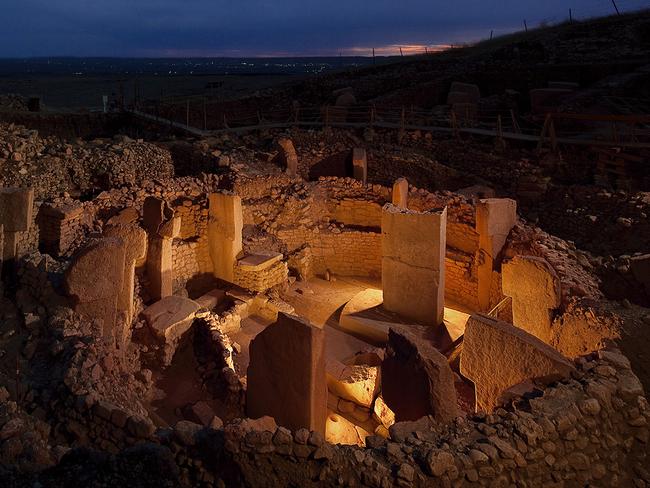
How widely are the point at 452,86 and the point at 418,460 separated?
19.7m

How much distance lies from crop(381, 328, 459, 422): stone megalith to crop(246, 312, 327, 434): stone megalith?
789mm

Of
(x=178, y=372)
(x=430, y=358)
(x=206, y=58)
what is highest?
(x=206, y=58)

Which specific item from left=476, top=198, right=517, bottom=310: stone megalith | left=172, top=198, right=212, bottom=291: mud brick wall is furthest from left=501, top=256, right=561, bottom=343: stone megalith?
left=172, top=198, right=212, bottom=291: mud brick wall

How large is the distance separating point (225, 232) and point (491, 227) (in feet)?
15.7

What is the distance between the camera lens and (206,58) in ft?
628

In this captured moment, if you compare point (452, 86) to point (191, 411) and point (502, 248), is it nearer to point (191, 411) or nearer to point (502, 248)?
point (502, 248)

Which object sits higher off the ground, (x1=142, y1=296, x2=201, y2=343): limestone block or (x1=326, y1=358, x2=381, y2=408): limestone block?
(x1=142, y1=296, x2=201, y2=343): limestone block

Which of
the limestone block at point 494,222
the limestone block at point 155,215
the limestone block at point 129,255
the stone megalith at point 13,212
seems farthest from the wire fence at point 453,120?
the stone megalith at point 13,212

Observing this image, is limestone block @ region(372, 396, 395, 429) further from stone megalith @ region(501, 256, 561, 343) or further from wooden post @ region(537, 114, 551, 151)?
wooden post @ region(537, 114, 551, 151)

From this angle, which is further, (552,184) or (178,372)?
(552,184)

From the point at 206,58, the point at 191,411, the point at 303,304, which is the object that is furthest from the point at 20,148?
the point at 206,58

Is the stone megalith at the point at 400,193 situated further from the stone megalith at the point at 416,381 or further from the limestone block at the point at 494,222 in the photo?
the stone megalith at the point at 416,381

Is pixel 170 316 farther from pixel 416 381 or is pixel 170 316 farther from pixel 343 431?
pixel 416 381

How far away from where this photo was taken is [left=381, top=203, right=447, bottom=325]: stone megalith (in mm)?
8578
